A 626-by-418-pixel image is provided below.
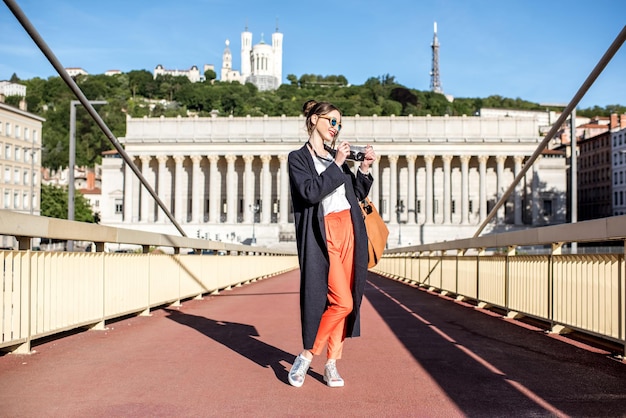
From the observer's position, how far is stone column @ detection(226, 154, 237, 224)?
109 meters

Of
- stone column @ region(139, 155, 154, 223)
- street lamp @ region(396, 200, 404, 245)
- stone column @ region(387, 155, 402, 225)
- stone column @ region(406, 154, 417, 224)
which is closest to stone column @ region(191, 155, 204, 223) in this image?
stone column @ region(139, 155, 154, 223)

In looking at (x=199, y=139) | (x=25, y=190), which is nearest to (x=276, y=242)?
(x=199, y=139)

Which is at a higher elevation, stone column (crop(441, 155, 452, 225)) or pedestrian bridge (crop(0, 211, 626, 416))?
stone column (crop(441, 155, 452, 225))

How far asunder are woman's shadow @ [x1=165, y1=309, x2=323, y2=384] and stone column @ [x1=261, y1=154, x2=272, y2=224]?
311 feet

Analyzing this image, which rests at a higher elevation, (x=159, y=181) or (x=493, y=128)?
(x=493, y=128)

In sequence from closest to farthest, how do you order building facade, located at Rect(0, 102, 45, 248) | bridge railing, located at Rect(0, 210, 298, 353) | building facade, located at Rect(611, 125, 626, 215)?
1. bridge railing, located at Rect(0, 210, 298, 353)
2. building facade, located at Rect(0, 102, 45, 248)
3. building facade, located at Rect(611, 125, 626, 215)

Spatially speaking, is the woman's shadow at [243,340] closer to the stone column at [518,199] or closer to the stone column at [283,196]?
the stone column at [283,196]

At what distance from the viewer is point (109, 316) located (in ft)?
33.3

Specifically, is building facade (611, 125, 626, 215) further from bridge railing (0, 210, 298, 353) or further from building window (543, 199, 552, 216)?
bridge railing (0, 210, 298, 353)

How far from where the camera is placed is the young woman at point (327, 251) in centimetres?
629

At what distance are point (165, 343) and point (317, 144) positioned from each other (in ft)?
10.9

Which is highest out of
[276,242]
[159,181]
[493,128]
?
[493,128]

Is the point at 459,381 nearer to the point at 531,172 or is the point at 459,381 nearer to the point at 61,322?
the point at 61,322

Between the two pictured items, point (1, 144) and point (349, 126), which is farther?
point (349, 126)
